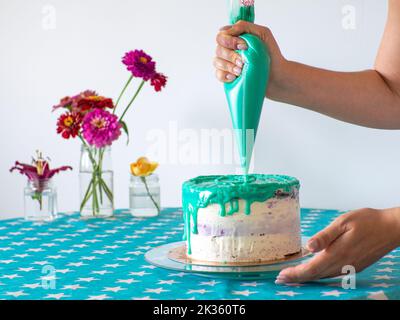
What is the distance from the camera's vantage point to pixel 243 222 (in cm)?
123

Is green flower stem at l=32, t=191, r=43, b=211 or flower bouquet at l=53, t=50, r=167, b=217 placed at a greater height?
flower bouquet at l=53, t=50, r=167, b=217

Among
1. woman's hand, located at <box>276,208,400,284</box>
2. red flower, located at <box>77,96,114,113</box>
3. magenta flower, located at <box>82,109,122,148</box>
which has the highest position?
red flower, located at <box>77,96,114,113</box>

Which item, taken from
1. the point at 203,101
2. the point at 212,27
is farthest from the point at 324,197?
the point at 212,27

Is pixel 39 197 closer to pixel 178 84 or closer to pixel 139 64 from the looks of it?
pixel 139 64

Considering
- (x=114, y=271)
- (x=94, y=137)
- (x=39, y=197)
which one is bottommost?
(x=114, y=271)

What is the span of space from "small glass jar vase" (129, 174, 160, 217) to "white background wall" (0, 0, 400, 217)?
0.33m

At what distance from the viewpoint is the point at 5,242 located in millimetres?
1563

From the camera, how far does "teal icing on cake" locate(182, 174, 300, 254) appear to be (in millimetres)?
1229

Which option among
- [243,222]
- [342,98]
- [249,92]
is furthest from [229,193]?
[342,98]

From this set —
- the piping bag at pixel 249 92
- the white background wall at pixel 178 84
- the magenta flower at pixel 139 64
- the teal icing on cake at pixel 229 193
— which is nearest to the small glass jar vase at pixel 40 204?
the magenta flower at pixel 139 64

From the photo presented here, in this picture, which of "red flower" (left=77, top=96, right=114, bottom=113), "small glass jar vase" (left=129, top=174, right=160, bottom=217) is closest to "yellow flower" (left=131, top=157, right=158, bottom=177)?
"small glass jar vase" (left=129, top=174, right=160, bottom=217)

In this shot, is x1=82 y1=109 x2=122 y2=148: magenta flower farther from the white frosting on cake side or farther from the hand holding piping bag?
the white frosting on cake side

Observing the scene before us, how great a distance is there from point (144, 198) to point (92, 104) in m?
0.29

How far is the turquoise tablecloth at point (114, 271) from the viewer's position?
1093 mm
